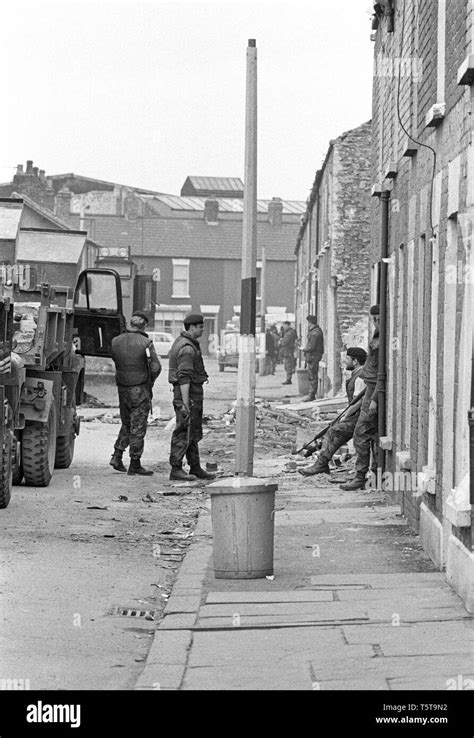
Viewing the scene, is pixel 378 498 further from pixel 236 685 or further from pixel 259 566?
pixel 236 685

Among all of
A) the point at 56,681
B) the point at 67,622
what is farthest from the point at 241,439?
the point at 56,681

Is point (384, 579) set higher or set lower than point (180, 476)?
higher

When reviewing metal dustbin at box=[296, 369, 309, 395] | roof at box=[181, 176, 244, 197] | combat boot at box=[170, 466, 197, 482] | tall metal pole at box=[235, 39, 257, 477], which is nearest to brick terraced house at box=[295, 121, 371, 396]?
metal dustbin at box=[296, 369, 309, 395]

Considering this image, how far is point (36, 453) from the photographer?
14.2 m

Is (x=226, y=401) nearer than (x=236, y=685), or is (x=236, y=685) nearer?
(x=236, y=685)

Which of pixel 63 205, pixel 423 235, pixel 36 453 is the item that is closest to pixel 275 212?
pixel 63 205

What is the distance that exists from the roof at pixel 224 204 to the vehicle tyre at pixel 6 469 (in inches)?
2602

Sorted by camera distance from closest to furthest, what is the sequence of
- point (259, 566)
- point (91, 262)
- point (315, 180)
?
point (259, 566) < point (91, 262) < point (315, 180)

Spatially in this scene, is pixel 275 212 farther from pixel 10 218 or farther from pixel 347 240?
pixel 10 218

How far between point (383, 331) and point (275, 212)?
64.2 meters

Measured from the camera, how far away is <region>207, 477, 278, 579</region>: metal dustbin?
882 cm

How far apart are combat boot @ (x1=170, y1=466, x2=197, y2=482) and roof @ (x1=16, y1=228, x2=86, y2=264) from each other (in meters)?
4.51
